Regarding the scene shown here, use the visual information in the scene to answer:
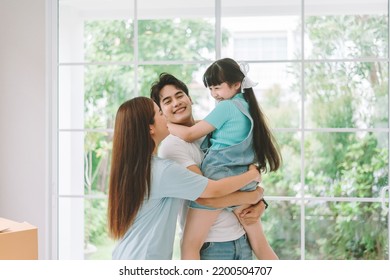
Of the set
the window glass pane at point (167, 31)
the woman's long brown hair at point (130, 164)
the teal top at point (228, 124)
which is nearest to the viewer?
the woman's long brown hair at point (130, 164)

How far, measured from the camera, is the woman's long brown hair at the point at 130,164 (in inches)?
95.0

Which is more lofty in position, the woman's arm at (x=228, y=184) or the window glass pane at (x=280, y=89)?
the window glass pane at (x=280, y=89)

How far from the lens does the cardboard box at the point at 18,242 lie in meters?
2.17

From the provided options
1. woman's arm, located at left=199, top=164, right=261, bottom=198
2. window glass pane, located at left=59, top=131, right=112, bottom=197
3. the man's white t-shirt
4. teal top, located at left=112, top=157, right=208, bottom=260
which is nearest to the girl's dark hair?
woman's arm, located at left=199, top=164, right=261, bottom=198

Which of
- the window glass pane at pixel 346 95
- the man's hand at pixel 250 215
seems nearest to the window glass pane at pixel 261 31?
the window glass pane at pixel 346 95

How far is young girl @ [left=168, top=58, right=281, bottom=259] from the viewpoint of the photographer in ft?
8.50

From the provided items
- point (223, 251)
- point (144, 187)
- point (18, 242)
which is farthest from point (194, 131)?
point (18, 242)

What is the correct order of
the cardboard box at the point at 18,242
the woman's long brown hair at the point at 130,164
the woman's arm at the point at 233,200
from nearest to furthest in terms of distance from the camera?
the cardboard box at the point at 18,242
the woman's long brown hair at the point at 130,164
the woman's arm at the point at 233,200

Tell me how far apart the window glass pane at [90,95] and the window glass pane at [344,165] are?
1.13 m

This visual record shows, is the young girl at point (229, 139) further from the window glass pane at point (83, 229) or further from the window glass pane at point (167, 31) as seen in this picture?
the window glass pane at point (83, 229)

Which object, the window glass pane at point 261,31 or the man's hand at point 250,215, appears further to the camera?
the window glass pane at point 261,31

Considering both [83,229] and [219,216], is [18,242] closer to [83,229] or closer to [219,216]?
[219,216]

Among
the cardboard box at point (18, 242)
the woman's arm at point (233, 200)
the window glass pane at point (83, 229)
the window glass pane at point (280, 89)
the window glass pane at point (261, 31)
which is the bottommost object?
the window glass pane at point (83, 229)

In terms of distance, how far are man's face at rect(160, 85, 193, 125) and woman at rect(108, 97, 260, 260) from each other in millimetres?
209
